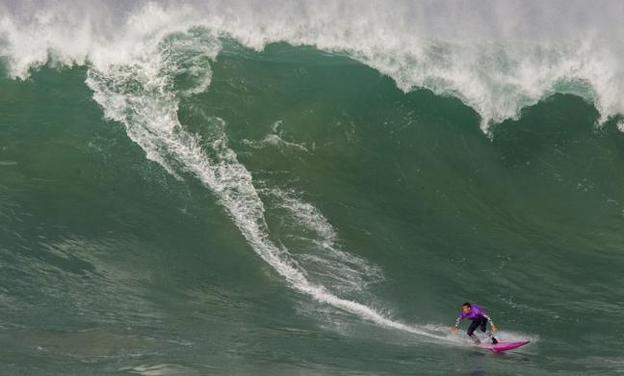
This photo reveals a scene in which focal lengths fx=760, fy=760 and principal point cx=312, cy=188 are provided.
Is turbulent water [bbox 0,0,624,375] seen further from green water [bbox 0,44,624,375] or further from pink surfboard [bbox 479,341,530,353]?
pink surfboard [bbox 479,341,530,353]

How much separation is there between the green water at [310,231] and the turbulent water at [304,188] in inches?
1.9


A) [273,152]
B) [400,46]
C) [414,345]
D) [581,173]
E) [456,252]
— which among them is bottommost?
[414,345]

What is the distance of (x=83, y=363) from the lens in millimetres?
10000

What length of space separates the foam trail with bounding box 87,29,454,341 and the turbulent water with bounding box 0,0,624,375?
1.9 inches

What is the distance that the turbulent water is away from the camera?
38.2 feet

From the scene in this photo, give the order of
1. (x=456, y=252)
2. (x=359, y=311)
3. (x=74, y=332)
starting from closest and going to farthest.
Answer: (x=74, y=332), (x=359, y=311), (x=456, y=252)

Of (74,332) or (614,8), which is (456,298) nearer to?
(74,332)

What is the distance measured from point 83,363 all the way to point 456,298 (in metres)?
6.72

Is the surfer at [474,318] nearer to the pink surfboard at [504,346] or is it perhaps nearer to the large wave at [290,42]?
the pink surfboard at [504,346]

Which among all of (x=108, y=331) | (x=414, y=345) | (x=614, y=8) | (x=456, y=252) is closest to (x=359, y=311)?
(x=414, y=345)

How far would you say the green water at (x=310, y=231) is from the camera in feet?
36.9

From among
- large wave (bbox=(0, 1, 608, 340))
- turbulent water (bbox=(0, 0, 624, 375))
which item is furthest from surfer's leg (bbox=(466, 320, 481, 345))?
large wave (bbox=(0, 1, 608, 340))

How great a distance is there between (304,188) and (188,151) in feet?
8.22

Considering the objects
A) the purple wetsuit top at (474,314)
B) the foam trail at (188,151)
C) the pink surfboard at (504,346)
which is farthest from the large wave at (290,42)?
the pink surfboard at (504,346)
